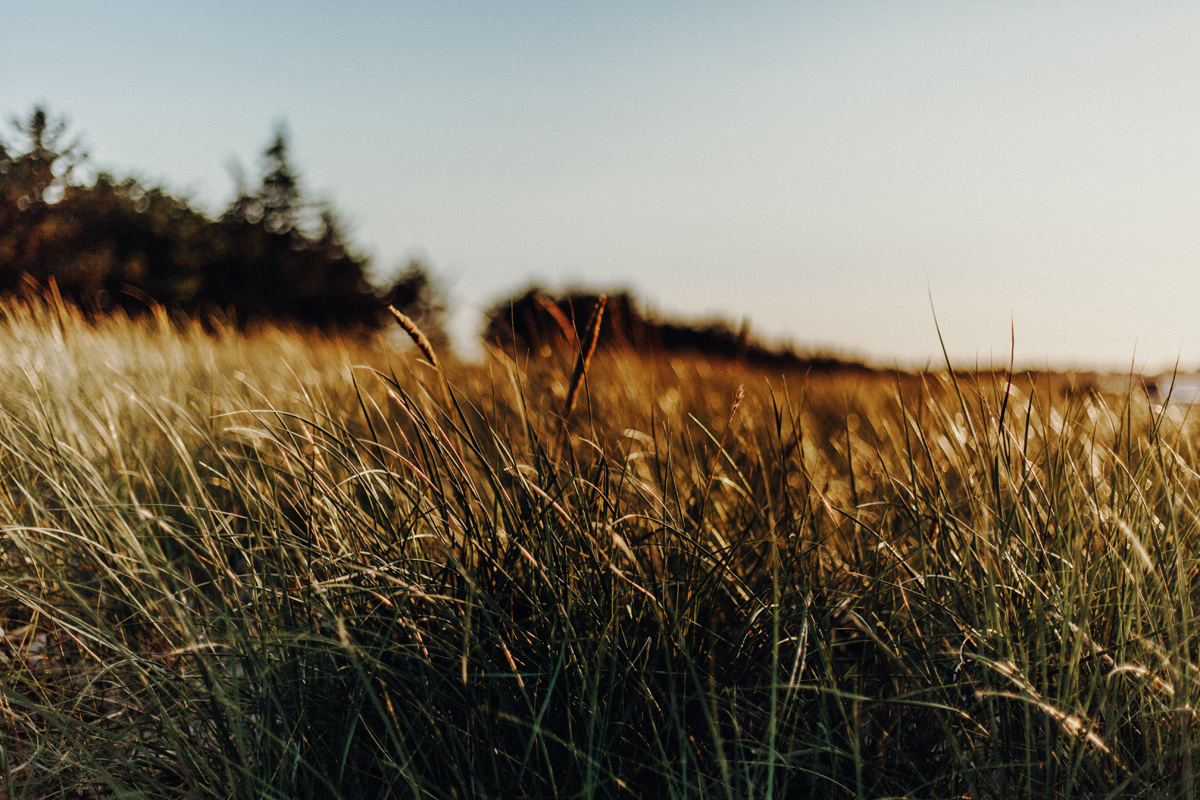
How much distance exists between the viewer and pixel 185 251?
14812 mm

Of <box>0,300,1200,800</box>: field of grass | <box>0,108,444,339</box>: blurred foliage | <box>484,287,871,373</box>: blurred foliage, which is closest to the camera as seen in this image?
<box>0,300,1200,800</box>: field of grass

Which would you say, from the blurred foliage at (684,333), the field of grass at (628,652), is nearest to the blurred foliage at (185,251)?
the blurred foliage at (684,333)

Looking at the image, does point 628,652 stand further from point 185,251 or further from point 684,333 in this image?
point 185,251

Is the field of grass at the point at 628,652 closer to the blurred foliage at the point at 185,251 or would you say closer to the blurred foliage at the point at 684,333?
the blurred foliage at the point at 684,333

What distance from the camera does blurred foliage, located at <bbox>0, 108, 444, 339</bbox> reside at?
12000 millimetres

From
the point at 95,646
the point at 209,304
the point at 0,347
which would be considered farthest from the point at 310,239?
the point at 95,646

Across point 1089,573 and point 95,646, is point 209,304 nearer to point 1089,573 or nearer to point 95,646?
point 95,646

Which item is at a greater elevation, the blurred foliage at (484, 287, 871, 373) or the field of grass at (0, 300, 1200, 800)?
the blurred foliage at (484, 287, 871, 373)

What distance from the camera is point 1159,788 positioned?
106 cm

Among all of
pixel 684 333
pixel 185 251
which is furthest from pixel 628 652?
pixel 185 251

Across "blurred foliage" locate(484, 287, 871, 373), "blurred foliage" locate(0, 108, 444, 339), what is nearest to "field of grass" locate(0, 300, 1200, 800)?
"blurred foliage" locate(484, 287, 871, 373)

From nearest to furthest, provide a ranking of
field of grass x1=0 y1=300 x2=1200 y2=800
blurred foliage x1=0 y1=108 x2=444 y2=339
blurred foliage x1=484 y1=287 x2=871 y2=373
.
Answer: field of grass x1=0 y1=300 x2=1200 y2=800, blurred foliage x1=484 y1=287 x2=871 y2=373, blurred foliage x1=0 y1=108 x2=444 y2=339

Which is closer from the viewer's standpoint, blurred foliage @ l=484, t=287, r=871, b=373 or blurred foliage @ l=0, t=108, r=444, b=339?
blurred foliage @ l=484, t=287, r=871, b=373

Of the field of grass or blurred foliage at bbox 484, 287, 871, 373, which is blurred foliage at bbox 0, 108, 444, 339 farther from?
the field of grass
